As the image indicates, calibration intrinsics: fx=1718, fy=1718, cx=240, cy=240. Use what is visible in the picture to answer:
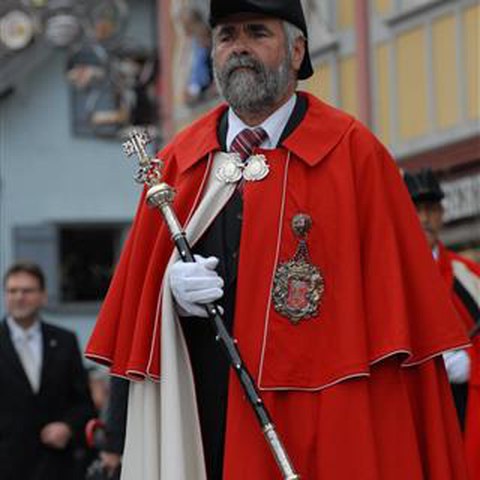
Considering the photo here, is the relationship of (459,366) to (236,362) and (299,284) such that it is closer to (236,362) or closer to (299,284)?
(299,284)

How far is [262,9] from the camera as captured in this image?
509 centimetres

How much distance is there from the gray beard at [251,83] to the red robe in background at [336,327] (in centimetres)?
14

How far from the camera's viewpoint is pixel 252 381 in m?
4.85

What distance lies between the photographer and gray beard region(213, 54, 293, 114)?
16.7 feet

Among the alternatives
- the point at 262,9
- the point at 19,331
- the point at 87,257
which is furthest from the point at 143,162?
the point at 87,257

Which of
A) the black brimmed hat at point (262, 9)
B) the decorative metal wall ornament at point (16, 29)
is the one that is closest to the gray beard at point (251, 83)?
the black brimmed hat at point (262, 9)

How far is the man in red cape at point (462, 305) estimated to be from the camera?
667 cm

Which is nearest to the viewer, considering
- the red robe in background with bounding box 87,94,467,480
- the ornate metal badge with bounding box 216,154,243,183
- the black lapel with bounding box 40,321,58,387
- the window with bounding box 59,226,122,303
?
the red robe in background with bounding box 87,94,467,480

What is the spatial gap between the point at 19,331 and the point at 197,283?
4.60 metres

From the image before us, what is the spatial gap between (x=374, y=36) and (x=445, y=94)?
1370 millimetres

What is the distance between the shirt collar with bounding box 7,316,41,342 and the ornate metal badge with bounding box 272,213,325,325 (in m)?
4.53

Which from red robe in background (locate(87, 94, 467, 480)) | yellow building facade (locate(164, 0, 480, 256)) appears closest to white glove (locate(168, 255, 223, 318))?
red robe in background (locate(87, 94, 467, 480))

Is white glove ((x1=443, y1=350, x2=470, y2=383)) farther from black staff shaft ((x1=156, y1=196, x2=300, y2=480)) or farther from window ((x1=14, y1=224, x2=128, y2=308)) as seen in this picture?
window ((x1=14, y1=224, x2=128, y2=308))

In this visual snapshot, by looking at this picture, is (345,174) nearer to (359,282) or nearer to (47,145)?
(359,282)
